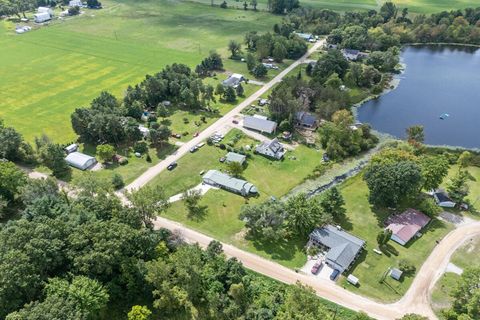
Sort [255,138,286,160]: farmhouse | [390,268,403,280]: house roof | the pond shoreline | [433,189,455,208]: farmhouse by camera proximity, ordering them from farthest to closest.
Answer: the pond shoreline → [255,138,286,160]: farmhouse → [433,189,455,208]: farmhouse → [390,268,403,280]: house roof

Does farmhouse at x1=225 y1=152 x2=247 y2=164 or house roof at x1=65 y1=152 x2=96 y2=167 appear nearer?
house roof at x1=65 y1=152 x2=96 y2=167

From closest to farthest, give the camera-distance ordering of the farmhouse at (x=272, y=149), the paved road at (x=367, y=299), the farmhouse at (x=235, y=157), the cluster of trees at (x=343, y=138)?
the paved road at (x=367, y=299)
the farmhouse at (x=235, y=157)
the farmhouse at (x=272, y=149)
the cluster of trees at (x=343, y=138)

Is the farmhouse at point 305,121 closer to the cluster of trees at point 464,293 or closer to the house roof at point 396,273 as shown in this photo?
the house roof at point 396,273

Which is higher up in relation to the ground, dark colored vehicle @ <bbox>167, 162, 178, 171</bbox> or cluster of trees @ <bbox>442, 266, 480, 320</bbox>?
cluster of trees @ <bbox>442, 266, 480, 320</bbox>

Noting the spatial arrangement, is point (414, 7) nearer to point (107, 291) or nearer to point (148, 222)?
point (148, 222)

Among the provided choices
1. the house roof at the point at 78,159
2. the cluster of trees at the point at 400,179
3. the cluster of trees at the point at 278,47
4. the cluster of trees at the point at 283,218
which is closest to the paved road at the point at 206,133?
the cluster of trees at the point at 278,47

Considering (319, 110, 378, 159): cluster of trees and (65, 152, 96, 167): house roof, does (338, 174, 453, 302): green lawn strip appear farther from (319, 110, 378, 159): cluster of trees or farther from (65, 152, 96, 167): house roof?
(65, 152, 96, 167): house roof

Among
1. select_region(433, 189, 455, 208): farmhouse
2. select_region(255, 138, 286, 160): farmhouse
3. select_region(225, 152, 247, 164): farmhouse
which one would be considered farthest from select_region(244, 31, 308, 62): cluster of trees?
select_region(433, 189, 455, 208): farmhouse
